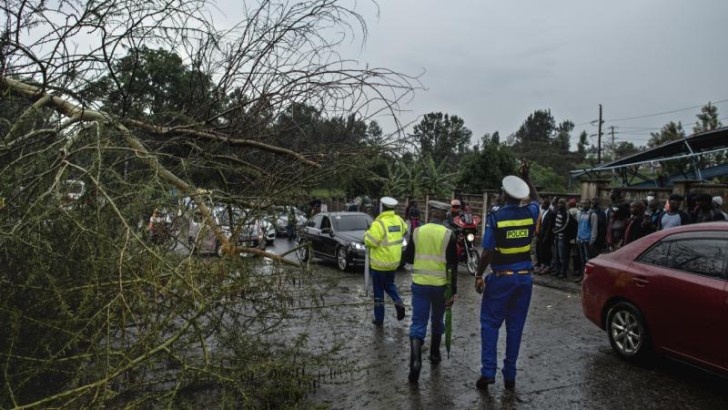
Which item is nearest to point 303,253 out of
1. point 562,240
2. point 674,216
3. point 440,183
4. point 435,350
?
point 435,350

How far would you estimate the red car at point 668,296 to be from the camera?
14.7 feet

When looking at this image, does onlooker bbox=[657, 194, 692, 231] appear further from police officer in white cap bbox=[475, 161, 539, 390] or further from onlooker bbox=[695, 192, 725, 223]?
police officer in white cap bbox=[475, 161, 539, 390]

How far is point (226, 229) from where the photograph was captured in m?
3.81

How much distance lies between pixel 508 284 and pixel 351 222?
8.99 metres

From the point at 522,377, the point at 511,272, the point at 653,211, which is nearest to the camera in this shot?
the point at 511,272

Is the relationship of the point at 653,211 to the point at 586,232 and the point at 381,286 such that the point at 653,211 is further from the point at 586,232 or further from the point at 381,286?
the point at 381,286

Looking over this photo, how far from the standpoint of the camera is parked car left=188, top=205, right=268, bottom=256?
3309 mm

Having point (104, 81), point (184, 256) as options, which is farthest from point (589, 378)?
point (104, 81)

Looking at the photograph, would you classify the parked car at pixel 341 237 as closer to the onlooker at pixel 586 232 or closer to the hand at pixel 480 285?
the onlooker at pixel 586 232

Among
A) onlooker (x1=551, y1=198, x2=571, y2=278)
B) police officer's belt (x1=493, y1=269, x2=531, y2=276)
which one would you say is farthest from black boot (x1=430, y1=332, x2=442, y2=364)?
onlooker (x1=551, y1=198, x2=571, y2=278)

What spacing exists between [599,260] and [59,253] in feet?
17.6

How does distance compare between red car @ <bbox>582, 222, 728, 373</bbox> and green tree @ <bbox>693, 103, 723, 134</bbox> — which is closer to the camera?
red car @ <bbox>582, 222, 728, 373</bbox>

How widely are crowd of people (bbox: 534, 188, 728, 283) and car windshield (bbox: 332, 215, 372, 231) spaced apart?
4.26 m

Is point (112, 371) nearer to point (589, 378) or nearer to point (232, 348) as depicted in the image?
point (232, 348)
